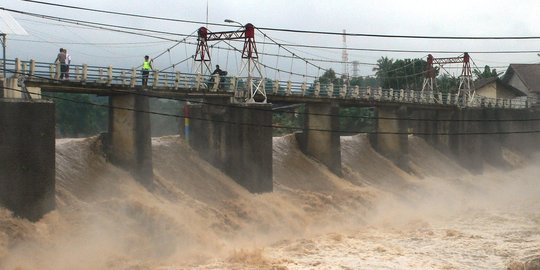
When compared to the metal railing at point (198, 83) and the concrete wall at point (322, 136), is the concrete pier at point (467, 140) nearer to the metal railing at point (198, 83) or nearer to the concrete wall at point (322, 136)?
the metal railing at point (198, 83)

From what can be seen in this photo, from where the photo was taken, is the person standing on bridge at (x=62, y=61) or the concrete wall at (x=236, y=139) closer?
the person standing on bridge at (x=62, y=61)

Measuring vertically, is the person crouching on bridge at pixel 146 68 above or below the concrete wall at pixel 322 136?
above

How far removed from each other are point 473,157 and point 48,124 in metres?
38.7

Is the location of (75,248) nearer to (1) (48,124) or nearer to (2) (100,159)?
(1) (48,124)

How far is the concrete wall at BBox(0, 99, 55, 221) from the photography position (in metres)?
18.0

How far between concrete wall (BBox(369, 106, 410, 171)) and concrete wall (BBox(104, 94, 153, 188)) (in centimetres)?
2057

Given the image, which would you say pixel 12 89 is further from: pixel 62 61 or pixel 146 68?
pixel 146 68

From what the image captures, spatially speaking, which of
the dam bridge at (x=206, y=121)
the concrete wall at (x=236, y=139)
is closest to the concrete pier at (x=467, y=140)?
the dam bridge at (x=206, y=121)

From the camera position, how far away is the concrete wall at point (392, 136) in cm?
4106

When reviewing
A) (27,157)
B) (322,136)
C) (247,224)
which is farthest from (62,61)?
(322,136)

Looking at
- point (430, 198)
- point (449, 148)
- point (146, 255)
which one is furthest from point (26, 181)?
point (449, 148)

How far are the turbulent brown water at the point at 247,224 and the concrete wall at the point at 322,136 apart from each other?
0.70m

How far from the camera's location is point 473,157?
49.2m

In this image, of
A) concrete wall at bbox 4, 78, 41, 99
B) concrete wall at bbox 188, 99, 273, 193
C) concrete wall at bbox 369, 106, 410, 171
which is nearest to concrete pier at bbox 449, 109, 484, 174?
concrete wall at bbox 369, 106, 410, 171
